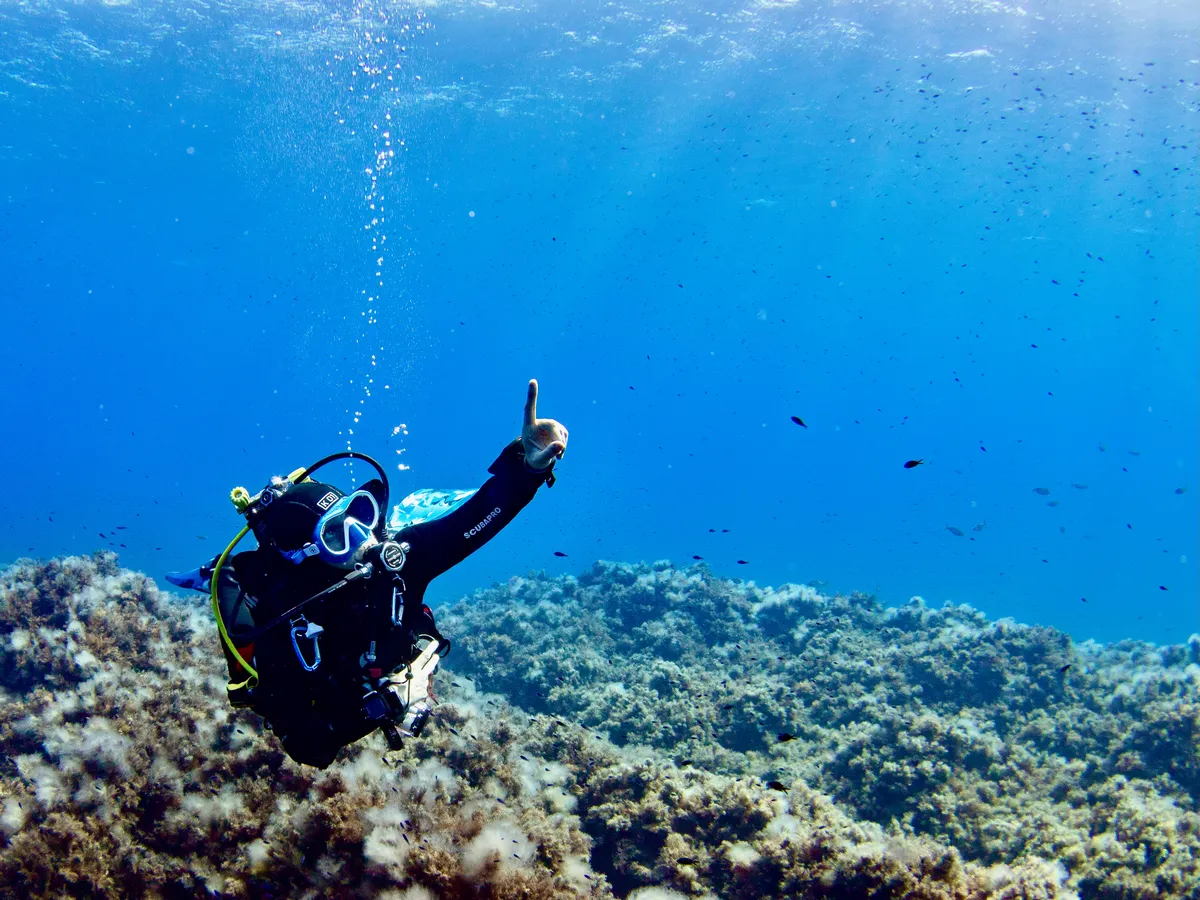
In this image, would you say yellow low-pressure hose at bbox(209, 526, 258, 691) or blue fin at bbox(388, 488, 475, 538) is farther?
blue fin at bbox(388, 488, 475, 538)

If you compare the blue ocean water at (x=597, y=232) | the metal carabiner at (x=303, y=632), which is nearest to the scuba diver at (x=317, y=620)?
the metal carabiner at (x=303, y=632)

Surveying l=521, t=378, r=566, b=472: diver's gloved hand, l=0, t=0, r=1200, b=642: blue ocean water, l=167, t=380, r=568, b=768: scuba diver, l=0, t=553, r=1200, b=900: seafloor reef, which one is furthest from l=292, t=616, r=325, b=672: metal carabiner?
l=0, t=0, r=1200, b=642: blue ocean water

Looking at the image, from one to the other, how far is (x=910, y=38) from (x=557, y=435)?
30203 mm

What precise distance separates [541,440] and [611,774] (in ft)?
13.1

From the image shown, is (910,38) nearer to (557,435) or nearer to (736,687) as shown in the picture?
(736,687)

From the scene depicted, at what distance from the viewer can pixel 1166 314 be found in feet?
233

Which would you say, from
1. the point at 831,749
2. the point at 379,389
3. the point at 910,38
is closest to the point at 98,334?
the point at 379,389

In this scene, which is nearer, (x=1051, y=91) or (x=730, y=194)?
(x=1051, y=91)

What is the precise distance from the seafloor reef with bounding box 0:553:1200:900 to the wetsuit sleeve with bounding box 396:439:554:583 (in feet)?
5.41

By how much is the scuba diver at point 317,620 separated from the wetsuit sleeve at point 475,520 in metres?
0.29

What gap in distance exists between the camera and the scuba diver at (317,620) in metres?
3.22

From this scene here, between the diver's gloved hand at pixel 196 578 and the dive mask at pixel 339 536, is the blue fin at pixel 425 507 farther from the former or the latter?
the diver's gloved hand at pixel 196 578

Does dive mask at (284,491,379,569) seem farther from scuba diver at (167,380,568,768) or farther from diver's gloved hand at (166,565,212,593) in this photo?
diver's gloved hand at (166,565,212,593)

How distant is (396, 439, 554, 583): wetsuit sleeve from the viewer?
389cm
